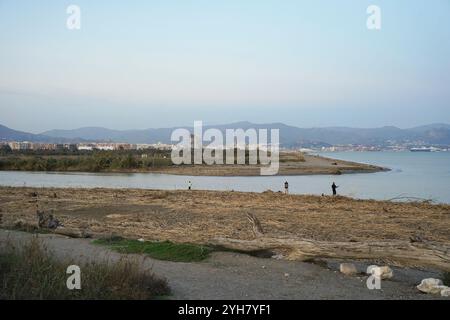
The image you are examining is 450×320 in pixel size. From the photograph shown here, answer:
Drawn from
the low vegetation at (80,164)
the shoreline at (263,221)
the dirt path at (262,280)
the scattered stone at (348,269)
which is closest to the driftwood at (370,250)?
the shoreline at (263,221)

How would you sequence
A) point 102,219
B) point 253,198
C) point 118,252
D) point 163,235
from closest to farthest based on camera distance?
point 118,252 < point 163,235 < point 102,219 < point 253,198

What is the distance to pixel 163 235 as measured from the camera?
15141 millimetres

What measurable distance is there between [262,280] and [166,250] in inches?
128

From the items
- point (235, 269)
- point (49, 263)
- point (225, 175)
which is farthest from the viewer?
point (225, 175)

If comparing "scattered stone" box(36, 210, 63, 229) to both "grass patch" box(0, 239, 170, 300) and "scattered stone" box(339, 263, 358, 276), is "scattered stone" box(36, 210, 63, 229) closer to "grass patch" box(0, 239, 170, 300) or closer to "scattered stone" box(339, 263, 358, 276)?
"grass patch" box(0, 239, 170, 300)

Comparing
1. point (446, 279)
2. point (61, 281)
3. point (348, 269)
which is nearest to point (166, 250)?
point (348, 269)

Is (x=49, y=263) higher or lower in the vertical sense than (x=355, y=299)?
higher

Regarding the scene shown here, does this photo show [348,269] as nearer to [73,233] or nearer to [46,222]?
[73,233]

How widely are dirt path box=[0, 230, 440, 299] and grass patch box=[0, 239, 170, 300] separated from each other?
0.56 meters

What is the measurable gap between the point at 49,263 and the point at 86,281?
0.97m

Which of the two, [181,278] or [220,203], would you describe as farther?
[220,203]

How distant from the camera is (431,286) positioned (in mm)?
8617
